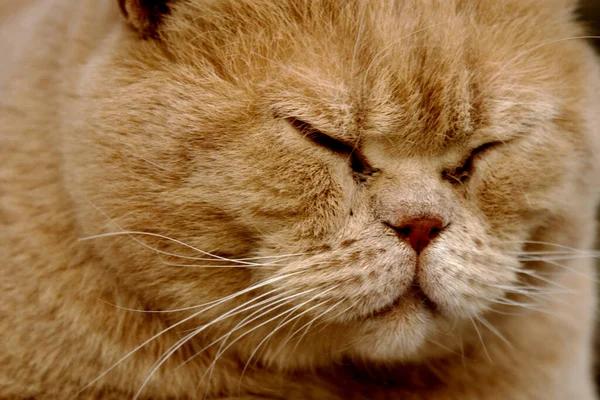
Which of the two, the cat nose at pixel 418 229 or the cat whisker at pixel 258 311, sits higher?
the cat nose at pixel 418 229

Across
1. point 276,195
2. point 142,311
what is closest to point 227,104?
point 276,195

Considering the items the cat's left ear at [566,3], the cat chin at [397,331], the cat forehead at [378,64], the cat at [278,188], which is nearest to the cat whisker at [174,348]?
the cat at [278,188]

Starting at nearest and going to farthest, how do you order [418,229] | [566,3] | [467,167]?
1. [418,229]
2. [467,167]
3. [566,3]

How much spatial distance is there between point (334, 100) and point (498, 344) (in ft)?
2.41

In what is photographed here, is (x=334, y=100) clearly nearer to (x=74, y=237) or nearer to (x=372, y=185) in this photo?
(x=372, y=185)

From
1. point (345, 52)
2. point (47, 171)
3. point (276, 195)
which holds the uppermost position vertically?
point (345, 52)

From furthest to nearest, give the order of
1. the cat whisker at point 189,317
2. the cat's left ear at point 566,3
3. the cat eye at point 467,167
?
the cat's left ear at point 566,3 < the cat eye at point 467,167 < the cat whisker at point 189,317

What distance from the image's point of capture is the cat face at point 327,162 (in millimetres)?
1171

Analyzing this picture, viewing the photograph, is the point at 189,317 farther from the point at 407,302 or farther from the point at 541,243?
the point at 541,243

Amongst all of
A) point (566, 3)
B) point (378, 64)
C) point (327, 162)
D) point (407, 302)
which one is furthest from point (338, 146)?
point (566, 3)

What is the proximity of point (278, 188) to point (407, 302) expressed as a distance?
296 mm

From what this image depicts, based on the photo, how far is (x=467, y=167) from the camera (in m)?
1.28

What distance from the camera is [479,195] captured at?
1.27 metres

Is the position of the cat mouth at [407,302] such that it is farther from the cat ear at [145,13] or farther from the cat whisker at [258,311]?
the cat ear at [145,13]
